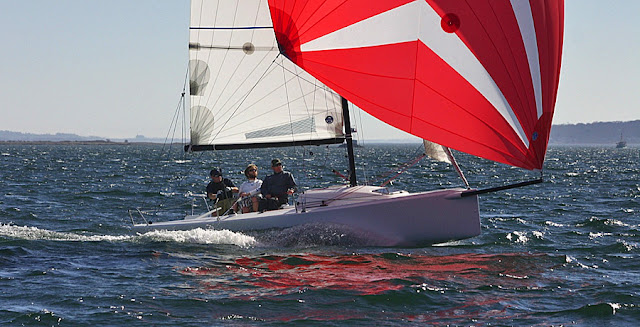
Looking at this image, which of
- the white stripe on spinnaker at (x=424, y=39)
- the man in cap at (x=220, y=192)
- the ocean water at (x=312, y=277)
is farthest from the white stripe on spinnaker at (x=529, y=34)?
the man in cap at (x=220, y=192)

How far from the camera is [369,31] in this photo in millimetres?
10703

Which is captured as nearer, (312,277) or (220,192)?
(312,277)

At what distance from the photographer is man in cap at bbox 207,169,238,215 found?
13773 mm

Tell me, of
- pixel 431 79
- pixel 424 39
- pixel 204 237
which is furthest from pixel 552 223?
pixel 204 237

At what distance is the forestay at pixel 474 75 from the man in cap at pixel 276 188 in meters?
2.80

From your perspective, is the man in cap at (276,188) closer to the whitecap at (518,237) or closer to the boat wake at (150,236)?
the boat wake at (150,236)

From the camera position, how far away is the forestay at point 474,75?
33.7 feet

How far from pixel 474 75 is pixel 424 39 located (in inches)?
31.4

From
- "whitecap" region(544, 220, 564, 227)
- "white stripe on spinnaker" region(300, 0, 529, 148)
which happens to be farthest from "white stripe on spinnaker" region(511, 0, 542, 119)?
"whitecap" region(544, 220, 564, 227)

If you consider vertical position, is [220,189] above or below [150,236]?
above

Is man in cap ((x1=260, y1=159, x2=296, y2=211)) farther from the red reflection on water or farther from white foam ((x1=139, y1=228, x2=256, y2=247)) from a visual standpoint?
the red reflection on water

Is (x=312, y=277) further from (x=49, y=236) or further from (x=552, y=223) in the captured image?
(x=552, y=223)

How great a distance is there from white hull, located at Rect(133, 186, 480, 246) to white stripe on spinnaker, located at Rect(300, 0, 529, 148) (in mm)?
1748

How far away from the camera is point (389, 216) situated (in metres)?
11.8
